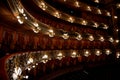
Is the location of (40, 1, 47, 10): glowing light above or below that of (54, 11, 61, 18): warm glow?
above

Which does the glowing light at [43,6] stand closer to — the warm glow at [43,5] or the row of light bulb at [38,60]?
the warm glow at [43,5]

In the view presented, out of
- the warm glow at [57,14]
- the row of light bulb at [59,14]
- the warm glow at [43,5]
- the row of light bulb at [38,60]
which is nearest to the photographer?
the row of light bulb at [38,60]

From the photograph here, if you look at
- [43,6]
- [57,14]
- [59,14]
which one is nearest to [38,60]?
[43,6]

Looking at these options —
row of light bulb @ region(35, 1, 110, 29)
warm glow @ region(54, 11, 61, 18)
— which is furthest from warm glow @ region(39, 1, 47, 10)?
warm glow @ region(54, 11, 61, 18)

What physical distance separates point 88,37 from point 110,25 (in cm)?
351

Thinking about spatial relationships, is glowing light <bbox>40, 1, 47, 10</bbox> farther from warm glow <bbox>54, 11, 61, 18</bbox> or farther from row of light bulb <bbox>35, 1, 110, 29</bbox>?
warm glow <bbox>54, 11, 61, 18</bbox>

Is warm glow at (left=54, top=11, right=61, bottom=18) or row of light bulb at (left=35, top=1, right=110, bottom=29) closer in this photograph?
row of light bulb at (left=35, top=1, right=110, bottom=29)

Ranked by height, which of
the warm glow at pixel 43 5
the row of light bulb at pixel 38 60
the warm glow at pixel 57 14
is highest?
the warm glow at pixel 43 5

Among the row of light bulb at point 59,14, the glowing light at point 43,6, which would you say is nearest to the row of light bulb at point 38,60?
the row of light bulb at point 59,14

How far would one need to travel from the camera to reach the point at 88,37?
30.6 feet

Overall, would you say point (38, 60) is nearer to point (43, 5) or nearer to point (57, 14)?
point (43, 5)

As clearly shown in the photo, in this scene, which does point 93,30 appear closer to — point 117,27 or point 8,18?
point 117,27

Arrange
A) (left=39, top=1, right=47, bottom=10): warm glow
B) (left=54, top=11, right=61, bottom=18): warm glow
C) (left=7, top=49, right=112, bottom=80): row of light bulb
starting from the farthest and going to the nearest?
(left=54, top=11, right=61, bottom=18): warm glow, (left=39, top=1, right=47, bottom=10): warm glow, (left=7, top=49, right=112, bottom=80): row of light bulb

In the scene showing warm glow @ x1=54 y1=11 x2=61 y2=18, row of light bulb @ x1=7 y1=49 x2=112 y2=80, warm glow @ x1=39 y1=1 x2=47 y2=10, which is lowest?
row of light bulb @ x1=7 y1=49 x2=112 y2=80
